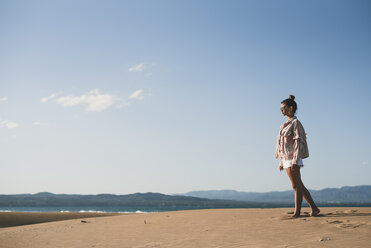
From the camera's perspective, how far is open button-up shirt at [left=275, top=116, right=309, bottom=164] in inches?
221

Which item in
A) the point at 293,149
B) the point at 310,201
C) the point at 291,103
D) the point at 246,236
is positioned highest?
the point at 291,103

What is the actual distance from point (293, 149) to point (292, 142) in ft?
0.57

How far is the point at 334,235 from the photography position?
4.20 m

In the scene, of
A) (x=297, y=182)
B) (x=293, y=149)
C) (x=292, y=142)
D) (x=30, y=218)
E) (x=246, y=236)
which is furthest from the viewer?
(x=30, y=218)

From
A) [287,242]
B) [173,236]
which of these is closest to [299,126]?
[287,242]

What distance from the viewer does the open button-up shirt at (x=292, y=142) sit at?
5615 millimetres

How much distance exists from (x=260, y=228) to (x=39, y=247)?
12.5 ft

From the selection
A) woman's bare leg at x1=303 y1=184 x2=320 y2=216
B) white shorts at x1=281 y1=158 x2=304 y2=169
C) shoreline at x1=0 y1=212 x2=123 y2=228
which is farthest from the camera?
shoreline at x1=0 y1=212 x2=123 y2=228

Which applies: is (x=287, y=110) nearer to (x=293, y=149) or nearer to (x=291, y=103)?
(x=291, y=103)

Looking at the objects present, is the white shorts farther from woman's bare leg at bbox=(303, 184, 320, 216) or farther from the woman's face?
the woman's face

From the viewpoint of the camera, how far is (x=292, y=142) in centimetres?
585

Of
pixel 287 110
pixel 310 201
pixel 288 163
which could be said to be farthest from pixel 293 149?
pixel 310 201

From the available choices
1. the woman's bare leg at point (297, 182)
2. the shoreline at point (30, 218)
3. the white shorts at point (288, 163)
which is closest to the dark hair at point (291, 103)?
the white shorts at point (288, 163)

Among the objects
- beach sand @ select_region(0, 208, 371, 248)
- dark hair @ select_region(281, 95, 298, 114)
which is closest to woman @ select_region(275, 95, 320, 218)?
dark hair @ select_region(281, 95, 298, 114)
